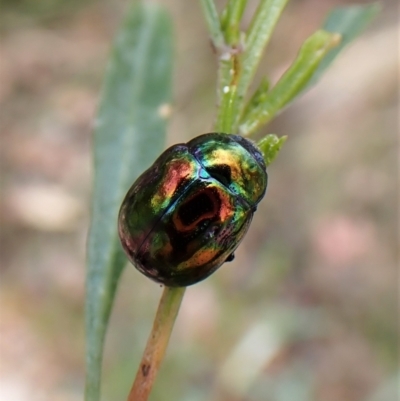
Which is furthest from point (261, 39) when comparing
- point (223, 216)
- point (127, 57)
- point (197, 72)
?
point (197, 72)

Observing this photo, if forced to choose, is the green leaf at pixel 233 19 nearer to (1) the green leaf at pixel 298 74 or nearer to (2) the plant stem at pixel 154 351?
(1) the green leaf at pixel 298 74

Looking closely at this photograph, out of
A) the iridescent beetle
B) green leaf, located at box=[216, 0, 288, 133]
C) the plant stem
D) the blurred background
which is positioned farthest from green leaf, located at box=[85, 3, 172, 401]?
the blurred background

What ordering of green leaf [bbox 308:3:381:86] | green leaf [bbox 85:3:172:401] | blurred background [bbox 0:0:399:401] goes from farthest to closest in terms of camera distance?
1. blurred background [bbox 0:0:399:401]
2. green leaf [bbox 308:3:381:86]
3. green leaf [bbox 85:3:172:401]

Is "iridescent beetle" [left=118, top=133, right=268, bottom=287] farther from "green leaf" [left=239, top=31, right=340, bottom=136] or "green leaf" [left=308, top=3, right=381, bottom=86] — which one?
"green leaf" [left=308, top=3, right=381, bottom=86]

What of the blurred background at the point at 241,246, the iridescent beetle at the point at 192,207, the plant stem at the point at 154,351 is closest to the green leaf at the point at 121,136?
the iridescent beetle at the point at 192,207

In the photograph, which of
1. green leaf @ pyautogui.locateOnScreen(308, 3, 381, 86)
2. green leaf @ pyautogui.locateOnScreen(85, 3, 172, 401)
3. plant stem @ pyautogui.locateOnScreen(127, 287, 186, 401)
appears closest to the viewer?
plant stem @ pyautogui.locateOnScreen(127, 287, 186, 401)

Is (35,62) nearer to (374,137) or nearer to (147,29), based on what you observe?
(374,137)
